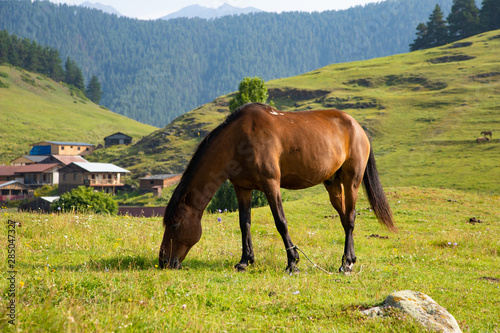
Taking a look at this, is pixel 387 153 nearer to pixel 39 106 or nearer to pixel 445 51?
pixel 445 51

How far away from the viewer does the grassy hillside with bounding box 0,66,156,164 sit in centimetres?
11862

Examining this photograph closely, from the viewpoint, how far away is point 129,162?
104312 millimetres

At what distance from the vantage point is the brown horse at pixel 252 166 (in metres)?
7.45

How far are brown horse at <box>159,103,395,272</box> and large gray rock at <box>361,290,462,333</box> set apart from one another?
250 cm

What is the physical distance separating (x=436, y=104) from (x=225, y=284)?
86.3 m

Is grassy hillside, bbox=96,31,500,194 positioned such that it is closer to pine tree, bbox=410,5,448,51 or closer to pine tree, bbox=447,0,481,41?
pine tree, bbox=410,5,448,51

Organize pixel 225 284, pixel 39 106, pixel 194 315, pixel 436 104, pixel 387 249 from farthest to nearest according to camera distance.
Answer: pixel 39 106
pixel 436 104
pixel 387 249
pixel 225 284
pixel 194 315

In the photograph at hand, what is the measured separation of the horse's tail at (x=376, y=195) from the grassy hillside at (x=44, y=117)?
113 meters

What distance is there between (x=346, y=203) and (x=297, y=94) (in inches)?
4304

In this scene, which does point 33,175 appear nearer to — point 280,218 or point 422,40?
point 280,218

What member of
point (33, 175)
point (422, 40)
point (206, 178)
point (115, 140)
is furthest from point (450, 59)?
point (206, 178)

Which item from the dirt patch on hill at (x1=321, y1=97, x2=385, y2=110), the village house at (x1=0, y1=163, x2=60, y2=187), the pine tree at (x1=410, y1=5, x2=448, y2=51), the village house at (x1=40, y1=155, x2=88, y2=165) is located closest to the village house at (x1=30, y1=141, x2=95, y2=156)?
the village house at (x1=40, y1=155, x2=88, y2=165)

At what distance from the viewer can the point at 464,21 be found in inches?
5074

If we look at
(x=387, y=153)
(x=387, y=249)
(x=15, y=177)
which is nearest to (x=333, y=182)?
(x=387, y=249)
